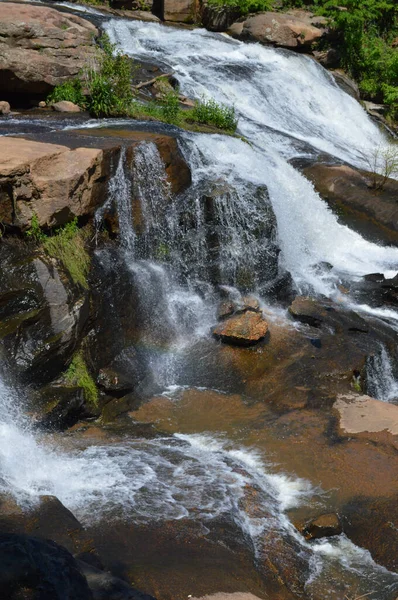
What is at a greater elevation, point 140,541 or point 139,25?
point 139,25

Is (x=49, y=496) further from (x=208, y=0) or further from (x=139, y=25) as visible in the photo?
(x=208, y=0)

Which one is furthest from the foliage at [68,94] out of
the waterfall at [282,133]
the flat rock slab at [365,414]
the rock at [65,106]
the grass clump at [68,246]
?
the flat rock slab at [365,414]

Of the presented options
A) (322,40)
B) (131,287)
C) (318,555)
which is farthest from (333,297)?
(322,40)

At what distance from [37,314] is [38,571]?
436 cm

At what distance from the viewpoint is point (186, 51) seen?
54.7ft

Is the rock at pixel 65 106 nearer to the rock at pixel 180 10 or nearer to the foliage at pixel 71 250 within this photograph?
the foliage at pixel 71 250

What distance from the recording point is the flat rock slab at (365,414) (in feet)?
23.5

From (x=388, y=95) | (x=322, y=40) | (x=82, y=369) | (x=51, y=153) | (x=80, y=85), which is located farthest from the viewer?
(x=322, y=40)

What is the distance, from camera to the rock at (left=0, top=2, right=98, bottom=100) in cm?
1210

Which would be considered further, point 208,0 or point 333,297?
point 208,0

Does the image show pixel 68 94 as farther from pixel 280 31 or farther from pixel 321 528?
pixel 321 528

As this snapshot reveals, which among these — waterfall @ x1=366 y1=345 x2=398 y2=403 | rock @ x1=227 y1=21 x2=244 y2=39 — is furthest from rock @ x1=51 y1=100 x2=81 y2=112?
rock @ x1=227 y1=21 x2=244 y2=39

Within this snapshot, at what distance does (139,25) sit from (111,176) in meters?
9.59

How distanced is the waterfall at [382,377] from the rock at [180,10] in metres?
14.3
